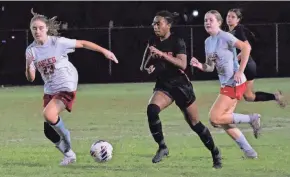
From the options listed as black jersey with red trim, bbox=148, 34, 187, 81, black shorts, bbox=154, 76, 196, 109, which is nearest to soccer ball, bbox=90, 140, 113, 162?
black shorts, bbox=154, 76, 196, 109

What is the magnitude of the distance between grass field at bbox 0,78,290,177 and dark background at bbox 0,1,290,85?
12.6m

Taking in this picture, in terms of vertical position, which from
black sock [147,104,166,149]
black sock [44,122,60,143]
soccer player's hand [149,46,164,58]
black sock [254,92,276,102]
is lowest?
black sock [254,92,276,102]

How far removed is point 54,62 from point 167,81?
1468 millimetres

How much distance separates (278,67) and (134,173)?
84.7ft

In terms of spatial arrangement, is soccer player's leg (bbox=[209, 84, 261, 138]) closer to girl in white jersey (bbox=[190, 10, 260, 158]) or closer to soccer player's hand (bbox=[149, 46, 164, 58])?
girl in white jersey (bbox=[190, 10, 260, 158])

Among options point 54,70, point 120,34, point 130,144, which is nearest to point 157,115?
point 54,70

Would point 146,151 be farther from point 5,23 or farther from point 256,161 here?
point 5,23

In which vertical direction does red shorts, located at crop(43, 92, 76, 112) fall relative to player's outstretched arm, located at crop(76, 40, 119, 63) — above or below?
below

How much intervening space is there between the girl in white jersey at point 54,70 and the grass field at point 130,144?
40 cm

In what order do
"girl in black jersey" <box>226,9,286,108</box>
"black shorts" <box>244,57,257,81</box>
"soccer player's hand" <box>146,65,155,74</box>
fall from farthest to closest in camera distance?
"black shorts" <box>244,57,257,81</box> < "girl in black jersey" <box>226,9,286,108</box> < "soccer player's hand" <box>146,65,155,74</box>

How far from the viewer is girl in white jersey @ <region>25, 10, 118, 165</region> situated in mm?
9477

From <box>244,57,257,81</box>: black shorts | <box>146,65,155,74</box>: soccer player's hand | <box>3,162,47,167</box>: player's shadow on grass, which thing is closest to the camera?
<box>146,65,155,74</box>: soccer player's hand

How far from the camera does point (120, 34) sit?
111 ft

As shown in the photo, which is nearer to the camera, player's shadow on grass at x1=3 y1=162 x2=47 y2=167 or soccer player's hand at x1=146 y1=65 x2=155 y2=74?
soccer player's hand at x1=146 y1=65 x2=155 y2=74
